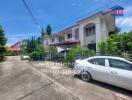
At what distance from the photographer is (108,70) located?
8.23 meters

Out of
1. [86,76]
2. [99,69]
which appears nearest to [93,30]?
[86,76]

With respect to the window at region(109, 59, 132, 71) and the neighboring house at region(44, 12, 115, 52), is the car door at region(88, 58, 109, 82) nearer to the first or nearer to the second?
the window at region(109, 59, 132, 71)

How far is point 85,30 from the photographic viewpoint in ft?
87.7

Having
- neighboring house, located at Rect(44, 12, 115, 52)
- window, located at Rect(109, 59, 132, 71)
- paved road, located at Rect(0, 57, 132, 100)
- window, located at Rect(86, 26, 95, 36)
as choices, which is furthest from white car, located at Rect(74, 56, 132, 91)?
window, located at Rect(86, 26, 95, 36)

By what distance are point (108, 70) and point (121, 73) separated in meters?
0.79

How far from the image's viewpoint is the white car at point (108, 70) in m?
7.46


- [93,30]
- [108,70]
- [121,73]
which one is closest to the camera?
[121,73]

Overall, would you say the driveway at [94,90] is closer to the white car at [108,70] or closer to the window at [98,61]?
the white car at [108,70]

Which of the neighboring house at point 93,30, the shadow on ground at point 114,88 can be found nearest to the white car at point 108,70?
the shadow on ground at point 114,88

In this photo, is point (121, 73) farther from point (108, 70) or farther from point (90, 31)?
point (90, 31)

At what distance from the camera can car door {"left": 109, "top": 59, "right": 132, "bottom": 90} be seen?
7.30 meters

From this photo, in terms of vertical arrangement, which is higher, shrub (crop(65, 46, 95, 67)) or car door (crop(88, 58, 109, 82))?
shrub (crop(65, 46, 95, 67))

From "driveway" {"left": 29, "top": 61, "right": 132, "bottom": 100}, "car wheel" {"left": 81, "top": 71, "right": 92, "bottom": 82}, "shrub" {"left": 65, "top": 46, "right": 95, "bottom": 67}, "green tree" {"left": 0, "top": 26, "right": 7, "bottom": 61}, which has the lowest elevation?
"driveway" {"left": 29, "top": 61, "right": 132, "bottom": 100}

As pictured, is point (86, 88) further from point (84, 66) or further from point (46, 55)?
point (46, 55)
